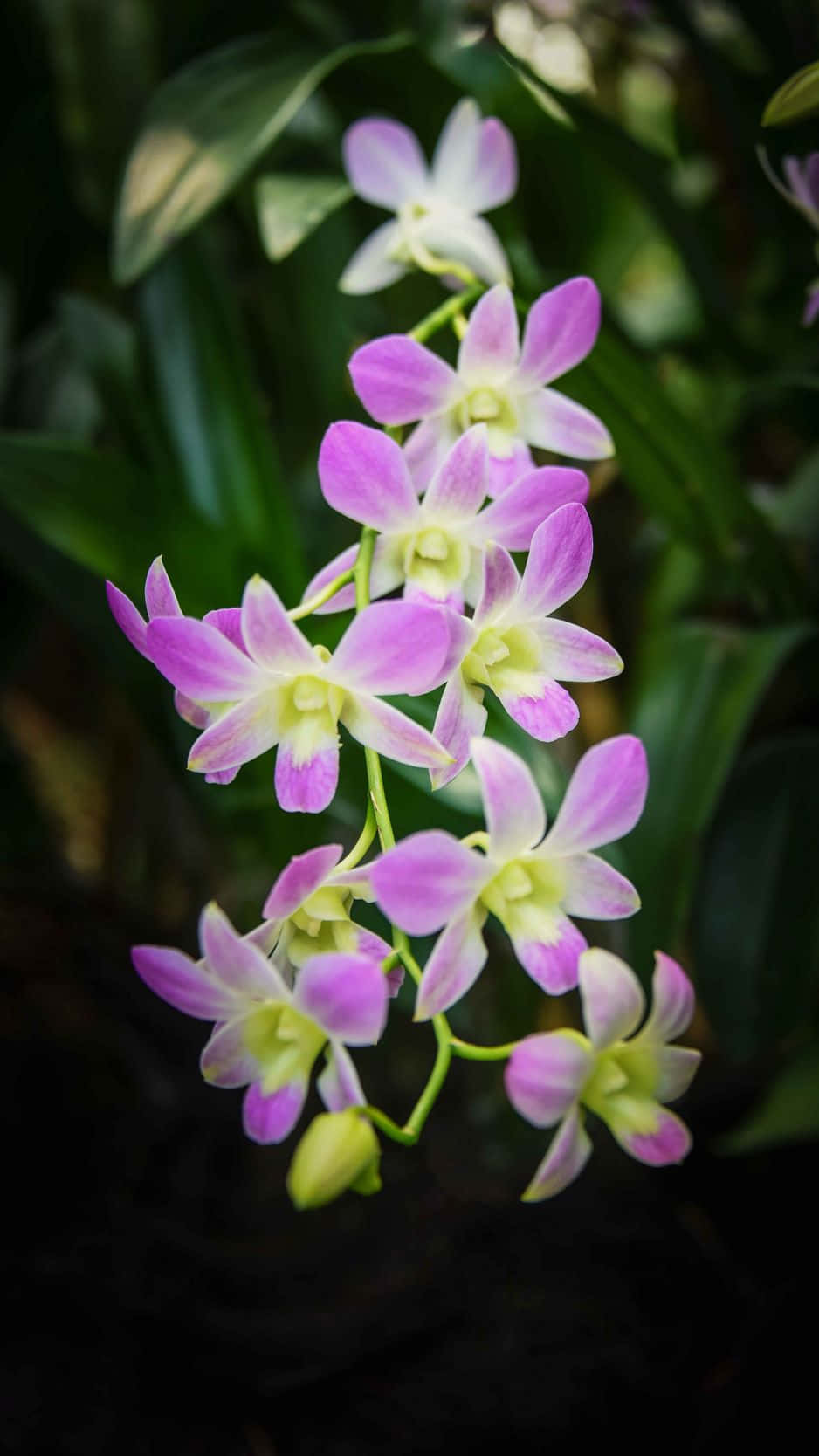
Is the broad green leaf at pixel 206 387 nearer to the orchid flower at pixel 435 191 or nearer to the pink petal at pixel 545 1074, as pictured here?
the orchid flower at pixel 435 191

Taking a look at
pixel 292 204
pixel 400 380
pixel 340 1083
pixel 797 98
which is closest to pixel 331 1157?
pixel 340 1083

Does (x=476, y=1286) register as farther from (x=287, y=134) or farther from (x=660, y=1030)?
(x=287, y=134)

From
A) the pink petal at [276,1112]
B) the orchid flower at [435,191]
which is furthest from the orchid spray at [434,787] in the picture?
the orchid flower at [435,191]

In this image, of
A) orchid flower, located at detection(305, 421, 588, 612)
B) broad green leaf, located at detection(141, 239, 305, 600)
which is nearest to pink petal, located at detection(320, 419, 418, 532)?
orchid flower, located at detection(305, 421, 588, 612)

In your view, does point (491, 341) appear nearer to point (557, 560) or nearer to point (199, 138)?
point (557, 560)

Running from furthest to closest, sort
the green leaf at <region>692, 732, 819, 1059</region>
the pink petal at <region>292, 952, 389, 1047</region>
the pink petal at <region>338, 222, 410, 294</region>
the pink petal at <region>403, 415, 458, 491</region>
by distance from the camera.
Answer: the green leaf at <region>692, 732, 819, 1059</region> → the pink petal at <region>338, 222, 410, 294</region> → the pink petal at <region>403, 415, 458, 491</region> → the pink petal at <region>292, 952, 389, 1047</region>

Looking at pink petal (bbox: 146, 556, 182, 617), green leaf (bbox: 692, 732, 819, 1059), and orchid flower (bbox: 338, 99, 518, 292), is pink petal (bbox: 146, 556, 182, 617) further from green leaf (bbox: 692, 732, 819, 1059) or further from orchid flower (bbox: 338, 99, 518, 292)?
green leaf (bbox: 692, 732, 819, 1059)
